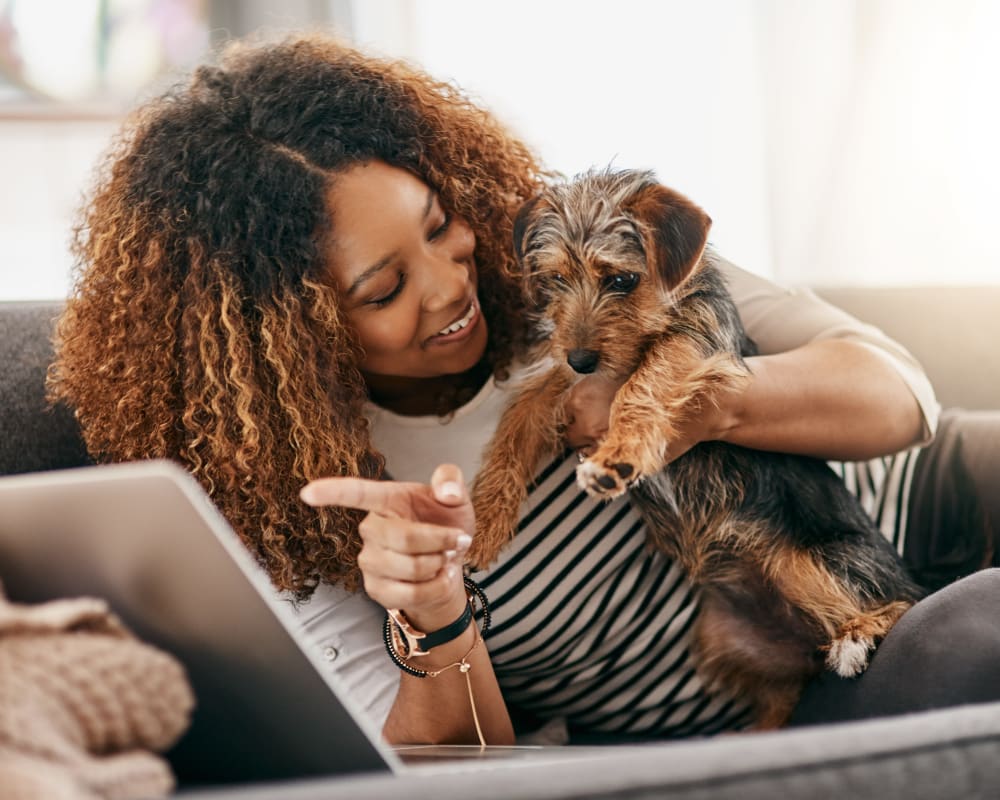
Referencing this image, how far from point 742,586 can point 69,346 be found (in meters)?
1.21

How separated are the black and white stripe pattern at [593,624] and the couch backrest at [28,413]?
0.75m

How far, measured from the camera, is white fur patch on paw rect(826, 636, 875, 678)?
4.83 feet

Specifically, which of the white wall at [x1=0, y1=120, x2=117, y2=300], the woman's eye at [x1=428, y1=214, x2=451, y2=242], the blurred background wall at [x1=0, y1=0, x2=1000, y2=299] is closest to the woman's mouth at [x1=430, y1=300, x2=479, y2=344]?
the woman's eye at [x1=428, y1=214, x2=451, y2=242]

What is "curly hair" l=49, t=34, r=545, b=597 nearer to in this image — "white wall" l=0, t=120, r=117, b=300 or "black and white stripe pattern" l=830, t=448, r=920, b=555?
"black and white stripe pattern" l=830, t=448, r=920, b=555

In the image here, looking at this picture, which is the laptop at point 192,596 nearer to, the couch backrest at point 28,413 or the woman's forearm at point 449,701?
the woman's forearm at point 449,701

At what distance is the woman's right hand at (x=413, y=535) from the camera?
1.12 meters

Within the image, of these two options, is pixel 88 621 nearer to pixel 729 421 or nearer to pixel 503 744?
pixel 503 744

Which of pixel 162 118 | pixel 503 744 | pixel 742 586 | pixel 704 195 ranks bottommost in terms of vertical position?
pixel 503 744

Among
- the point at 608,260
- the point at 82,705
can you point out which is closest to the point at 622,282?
the point at 608,260

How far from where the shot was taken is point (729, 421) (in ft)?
5.39

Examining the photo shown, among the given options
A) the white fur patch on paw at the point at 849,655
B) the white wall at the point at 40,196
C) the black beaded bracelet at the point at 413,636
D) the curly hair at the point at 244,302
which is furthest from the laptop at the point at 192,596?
the white wall at the point at 40,196

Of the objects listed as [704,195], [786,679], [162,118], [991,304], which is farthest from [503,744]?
[704,195]

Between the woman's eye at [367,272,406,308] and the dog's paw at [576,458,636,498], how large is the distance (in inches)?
16.1

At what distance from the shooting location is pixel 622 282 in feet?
5.35
